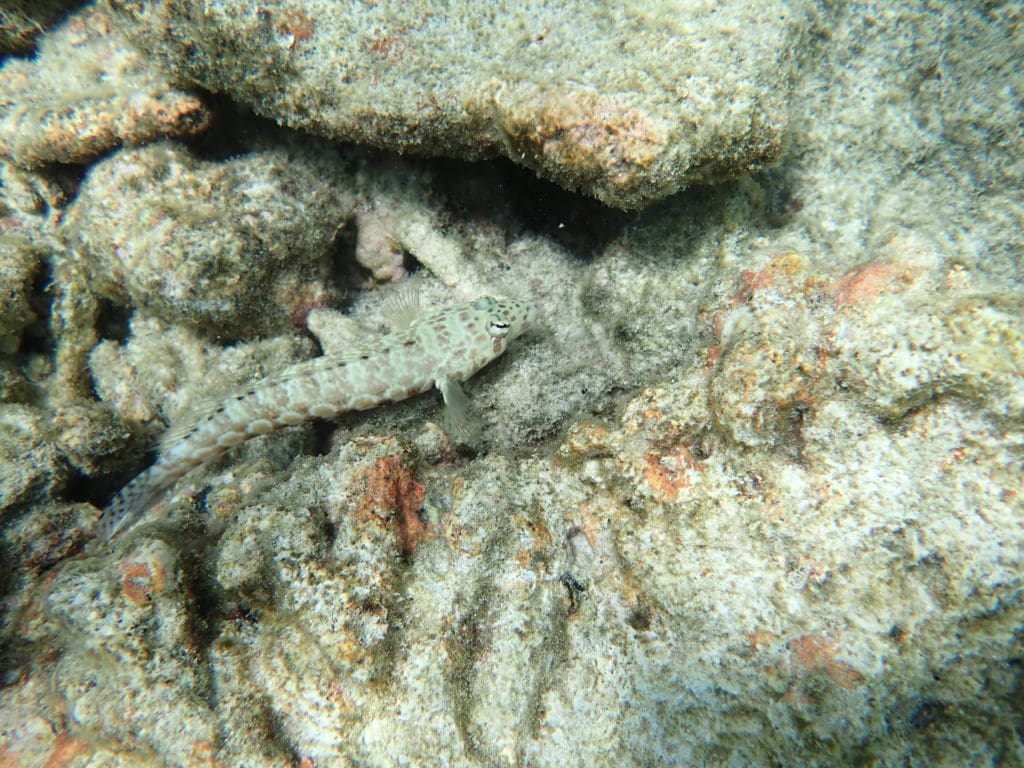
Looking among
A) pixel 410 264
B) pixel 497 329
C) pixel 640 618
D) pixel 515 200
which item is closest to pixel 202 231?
pixel 410 264

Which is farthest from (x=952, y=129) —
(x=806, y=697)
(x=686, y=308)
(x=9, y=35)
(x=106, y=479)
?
(x=9, y=35)

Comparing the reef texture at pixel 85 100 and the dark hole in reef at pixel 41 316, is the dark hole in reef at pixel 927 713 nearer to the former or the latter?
the reef texture at pixel 85 100

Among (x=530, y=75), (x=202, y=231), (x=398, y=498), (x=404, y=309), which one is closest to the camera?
(x=398, y=498)

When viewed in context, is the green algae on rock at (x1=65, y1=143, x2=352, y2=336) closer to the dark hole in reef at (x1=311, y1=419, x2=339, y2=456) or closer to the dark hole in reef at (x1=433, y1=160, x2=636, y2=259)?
the dark hole in reef at (x1=311, y1=419, x2=339, y2=456)

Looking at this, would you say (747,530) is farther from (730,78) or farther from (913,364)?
(730,78)

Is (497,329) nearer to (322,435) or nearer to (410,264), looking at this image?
(410,264)

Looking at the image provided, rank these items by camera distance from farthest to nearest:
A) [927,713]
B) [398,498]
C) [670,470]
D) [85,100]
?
[85,100]
[398,498]
[670,470]
[927,713]

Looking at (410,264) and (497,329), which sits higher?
(410,264)
